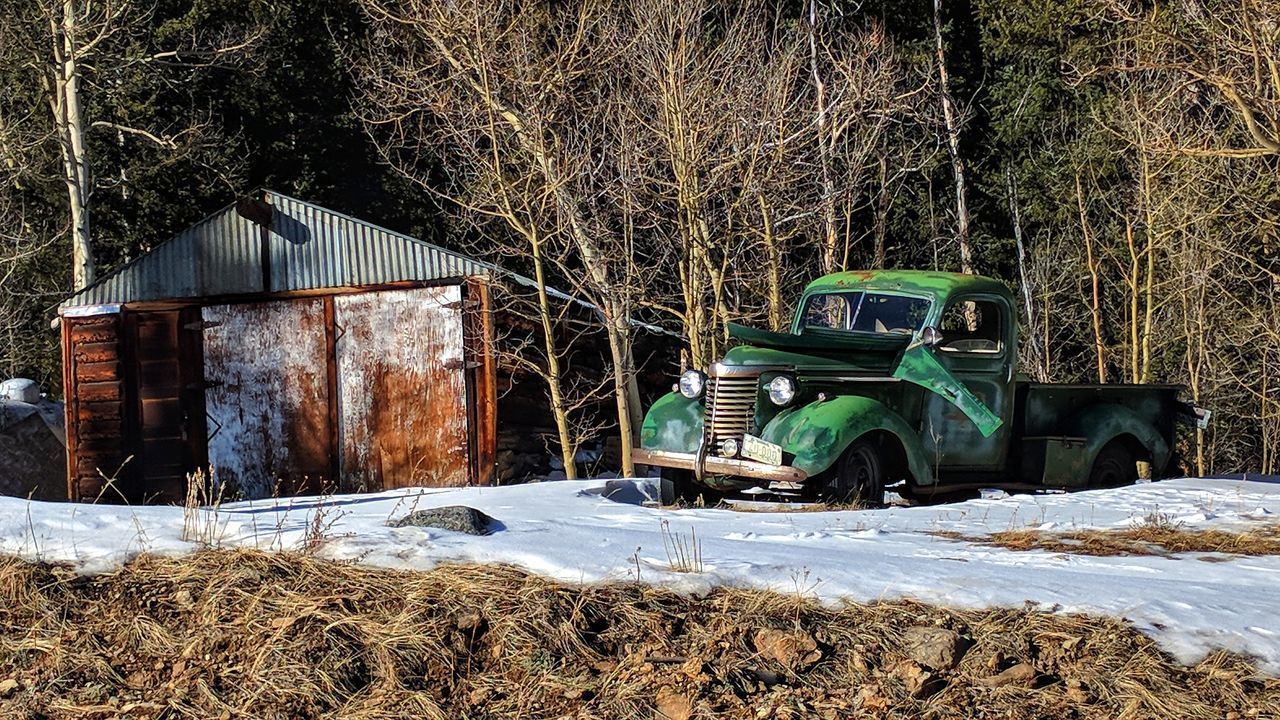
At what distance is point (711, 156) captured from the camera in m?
14.8

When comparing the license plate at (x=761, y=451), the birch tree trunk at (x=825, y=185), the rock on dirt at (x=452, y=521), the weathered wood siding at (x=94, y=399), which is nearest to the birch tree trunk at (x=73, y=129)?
the weathered wood siding at (x=94, y=399)

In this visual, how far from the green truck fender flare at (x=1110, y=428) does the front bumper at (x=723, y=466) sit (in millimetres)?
3273

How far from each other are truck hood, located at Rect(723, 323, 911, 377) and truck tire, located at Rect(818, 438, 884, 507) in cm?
67

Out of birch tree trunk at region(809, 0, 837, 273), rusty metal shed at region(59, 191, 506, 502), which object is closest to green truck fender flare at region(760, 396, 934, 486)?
rusty metal shed at region(59, 191, 506, 502)

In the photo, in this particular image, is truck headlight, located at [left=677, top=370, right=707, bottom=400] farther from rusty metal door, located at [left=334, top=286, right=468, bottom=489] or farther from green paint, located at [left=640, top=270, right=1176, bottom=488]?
rusty metal door, located at [left=334, top=286, right=468, bottom=489]

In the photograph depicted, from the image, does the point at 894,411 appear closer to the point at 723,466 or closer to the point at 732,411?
the point at 732,411

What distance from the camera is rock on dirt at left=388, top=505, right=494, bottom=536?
6.88m

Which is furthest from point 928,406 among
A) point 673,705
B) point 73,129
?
point 73,129

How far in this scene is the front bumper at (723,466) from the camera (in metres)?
9.38

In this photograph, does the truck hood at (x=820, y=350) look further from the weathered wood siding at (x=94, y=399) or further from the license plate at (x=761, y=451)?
the weathered wood siding at (x=94, y=399)

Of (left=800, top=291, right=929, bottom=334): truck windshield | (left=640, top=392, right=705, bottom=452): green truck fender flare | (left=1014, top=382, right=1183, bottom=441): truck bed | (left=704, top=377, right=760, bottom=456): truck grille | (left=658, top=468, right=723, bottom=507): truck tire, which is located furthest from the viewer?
(left=1014, top=382, right=1183, bottom=441): truck bed

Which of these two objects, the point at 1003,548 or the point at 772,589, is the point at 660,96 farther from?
the point at 772,589

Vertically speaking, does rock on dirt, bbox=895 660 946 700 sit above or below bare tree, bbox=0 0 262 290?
below

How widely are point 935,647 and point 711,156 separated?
33.2 ft
